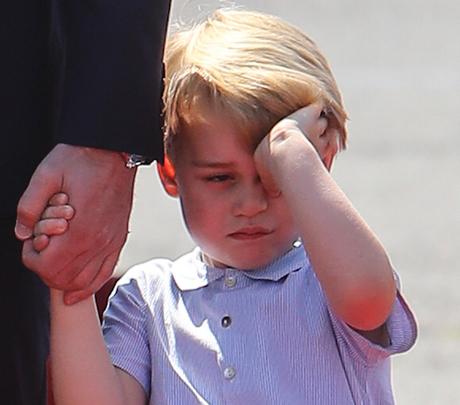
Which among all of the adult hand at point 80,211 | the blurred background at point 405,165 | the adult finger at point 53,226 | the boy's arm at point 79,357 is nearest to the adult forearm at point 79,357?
the boy's arm at point 79,357

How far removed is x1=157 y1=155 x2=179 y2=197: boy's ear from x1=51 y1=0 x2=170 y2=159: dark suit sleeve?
0.23m

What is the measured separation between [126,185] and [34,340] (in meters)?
0.40

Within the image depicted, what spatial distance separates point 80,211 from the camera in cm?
276

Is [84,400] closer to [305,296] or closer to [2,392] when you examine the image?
[2,392]

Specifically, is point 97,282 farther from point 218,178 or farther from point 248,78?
point 248,78

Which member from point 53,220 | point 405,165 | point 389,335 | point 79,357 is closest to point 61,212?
point 53,220

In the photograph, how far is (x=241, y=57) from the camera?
121 inches

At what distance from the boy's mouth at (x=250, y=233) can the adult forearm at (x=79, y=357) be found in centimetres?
27

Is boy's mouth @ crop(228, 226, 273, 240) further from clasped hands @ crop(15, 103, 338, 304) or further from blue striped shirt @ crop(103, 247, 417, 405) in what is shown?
clasped hands @ crop(15, 103, 338, 304)

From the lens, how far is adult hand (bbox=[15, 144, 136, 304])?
2762 millimetres

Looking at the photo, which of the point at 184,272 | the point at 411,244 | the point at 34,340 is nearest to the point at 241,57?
the point at 184,272

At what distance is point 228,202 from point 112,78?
13.0 inches

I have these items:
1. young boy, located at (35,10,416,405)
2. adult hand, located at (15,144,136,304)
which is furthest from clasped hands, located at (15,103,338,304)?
young boy, located at (35,10,416,405)

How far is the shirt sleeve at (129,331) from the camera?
3.08 m
